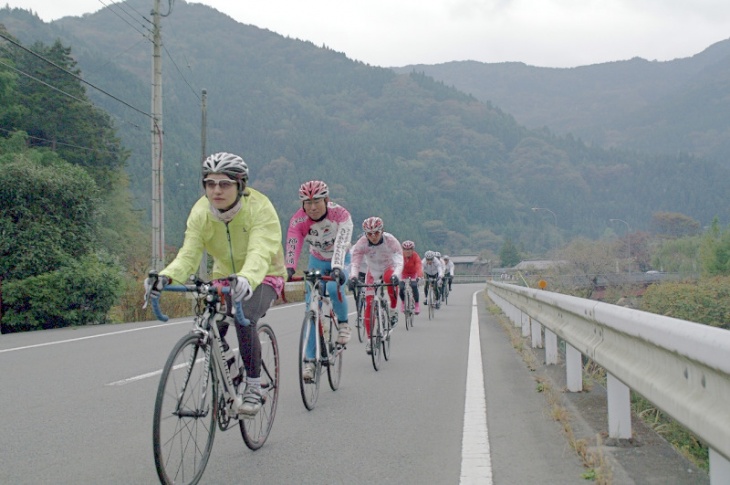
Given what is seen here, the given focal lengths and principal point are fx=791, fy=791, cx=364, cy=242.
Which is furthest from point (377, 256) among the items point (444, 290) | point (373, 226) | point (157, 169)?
point (444, 290)

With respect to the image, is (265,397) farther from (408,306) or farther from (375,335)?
(408,306)

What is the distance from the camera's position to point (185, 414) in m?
4.21

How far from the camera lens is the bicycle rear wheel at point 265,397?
5293mm

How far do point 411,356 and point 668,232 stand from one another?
134815 millimetres

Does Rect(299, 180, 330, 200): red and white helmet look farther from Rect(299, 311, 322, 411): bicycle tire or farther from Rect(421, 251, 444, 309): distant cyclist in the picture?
Rect(421, 251, 444, 309): distant cyclist

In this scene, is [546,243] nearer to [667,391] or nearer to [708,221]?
[708,221]

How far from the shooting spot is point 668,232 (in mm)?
135750

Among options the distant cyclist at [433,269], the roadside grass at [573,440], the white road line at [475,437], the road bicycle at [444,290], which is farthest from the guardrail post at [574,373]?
the road bicycle at [444,290]

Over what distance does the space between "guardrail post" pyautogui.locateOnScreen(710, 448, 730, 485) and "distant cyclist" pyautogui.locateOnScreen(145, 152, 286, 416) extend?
2542mm

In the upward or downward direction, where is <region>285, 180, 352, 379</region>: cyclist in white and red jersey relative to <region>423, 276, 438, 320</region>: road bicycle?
upward

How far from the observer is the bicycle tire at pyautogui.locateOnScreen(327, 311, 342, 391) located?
762 centimetres

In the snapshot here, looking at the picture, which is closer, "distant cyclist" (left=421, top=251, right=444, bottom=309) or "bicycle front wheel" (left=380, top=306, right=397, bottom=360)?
"bicycle front wheel" (left=380, top=306, right=397, bottom=360)

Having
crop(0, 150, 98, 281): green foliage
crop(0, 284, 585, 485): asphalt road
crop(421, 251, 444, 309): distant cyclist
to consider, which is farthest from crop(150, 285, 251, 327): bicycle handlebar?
crop(421, 251, 444, 309): distant cyclist

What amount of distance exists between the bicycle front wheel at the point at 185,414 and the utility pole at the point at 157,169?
2024cm
